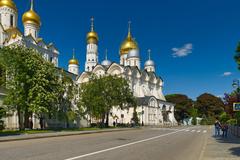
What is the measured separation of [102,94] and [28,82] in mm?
16604

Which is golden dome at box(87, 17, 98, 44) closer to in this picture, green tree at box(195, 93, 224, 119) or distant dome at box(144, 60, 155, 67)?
distant dome at box(144, 60, 155, 67)

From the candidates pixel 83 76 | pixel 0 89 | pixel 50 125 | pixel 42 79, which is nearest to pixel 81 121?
pixel 50 125

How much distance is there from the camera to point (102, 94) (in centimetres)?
4859

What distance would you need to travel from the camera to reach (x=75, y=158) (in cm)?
1170

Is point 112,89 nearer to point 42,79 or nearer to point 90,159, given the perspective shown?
point 42,79

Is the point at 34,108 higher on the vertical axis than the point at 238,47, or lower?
lower

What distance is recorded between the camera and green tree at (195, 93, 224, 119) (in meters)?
102

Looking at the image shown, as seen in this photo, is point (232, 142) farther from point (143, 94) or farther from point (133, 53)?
point (133, 53)

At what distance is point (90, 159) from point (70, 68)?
79650 mm

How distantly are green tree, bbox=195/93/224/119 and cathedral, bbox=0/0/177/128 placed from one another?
43.7 feet

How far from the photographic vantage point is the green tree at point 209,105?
4002 inches

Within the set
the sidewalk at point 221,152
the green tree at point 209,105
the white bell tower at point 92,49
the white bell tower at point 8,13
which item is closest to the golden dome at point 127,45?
the white bell tower at point 92,49

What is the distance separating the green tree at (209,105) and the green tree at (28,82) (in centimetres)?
7580

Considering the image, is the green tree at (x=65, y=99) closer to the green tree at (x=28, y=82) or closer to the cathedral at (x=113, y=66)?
the green tree at (x=28, y=82)
